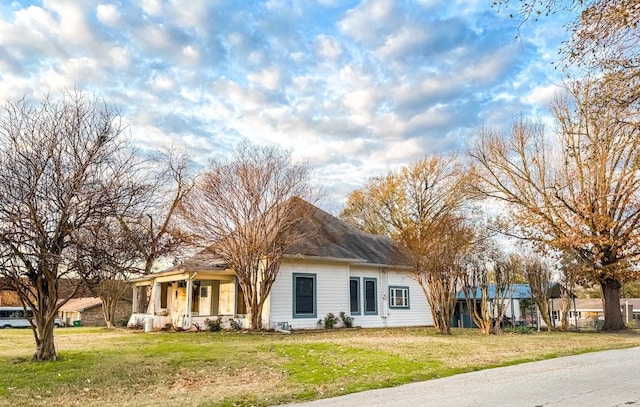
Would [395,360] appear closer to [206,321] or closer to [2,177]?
[2,177]

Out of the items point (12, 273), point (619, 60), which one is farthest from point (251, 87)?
point (619, 60)

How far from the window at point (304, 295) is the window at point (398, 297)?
201 inches

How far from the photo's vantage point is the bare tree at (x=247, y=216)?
64.1ft

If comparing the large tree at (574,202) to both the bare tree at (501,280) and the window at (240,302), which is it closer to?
the bare tree at (501,280)

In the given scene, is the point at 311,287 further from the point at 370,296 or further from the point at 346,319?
the point at 370,296

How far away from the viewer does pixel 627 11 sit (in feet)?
→ 19.7

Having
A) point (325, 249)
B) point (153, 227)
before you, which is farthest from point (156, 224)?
point (325, 249)

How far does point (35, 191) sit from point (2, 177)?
2.26 feet

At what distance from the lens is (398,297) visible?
25.6 metres

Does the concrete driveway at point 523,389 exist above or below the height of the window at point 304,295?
below

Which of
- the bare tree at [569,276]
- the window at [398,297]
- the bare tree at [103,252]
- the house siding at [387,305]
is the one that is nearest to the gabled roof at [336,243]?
the house siding at [387,305]

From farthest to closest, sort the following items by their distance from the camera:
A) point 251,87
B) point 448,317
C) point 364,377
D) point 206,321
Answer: point 206,321
point 448,317
point 251,87
point 364,377

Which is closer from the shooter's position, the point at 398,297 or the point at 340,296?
the point at 340,296

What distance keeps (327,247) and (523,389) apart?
1576 centimetres
